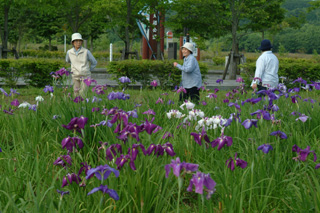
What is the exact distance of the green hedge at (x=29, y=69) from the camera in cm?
1312

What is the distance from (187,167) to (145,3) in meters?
19.1

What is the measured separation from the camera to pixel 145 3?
1997cm

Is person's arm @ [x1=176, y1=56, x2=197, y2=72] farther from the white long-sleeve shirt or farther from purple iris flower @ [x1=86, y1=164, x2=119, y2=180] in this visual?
purple iris flower @ [x1=86, y1=164, x2=119, y2=180]

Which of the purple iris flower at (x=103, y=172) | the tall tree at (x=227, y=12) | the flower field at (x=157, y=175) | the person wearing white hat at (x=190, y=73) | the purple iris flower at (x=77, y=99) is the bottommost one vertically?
the flower field at (x=157, y=175)

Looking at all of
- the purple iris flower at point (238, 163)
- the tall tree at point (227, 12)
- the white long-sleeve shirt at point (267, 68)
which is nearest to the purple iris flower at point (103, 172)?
the purple iris flower at point (238, 163)

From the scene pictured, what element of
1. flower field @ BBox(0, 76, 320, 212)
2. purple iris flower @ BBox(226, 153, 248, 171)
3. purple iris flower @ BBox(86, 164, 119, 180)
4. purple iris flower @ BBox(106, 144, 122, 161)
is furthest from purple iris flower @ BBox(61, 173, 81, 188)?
purple iris flower @ BBox(226, 153, 248, 171)

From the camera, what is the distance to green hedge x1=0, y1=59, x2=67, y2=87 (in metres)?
13.1

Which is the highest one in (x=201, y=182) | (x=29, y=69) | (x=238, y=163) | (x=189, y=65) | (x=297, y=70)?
(x=189, y=65)

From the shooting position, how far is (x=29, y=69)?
1328 cm

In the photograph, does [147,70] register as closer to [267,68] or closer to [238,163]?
[267,68]

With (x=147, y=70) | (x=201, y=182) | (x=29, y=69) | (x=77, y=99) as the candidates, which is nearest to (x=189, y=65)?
(x=77, y=99)

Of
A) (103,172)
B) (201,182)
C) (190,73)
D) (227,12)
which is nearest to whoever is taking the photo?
(201,182)

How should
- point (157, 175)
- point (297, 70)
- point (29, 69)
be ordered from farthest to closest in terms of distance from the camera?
point (297, 70) < point (29, 69) < point (157, 175)

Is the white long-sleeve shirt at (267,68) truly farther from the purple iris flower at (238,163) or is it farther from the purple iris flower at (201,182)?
the purple iris flower at (201,182)
